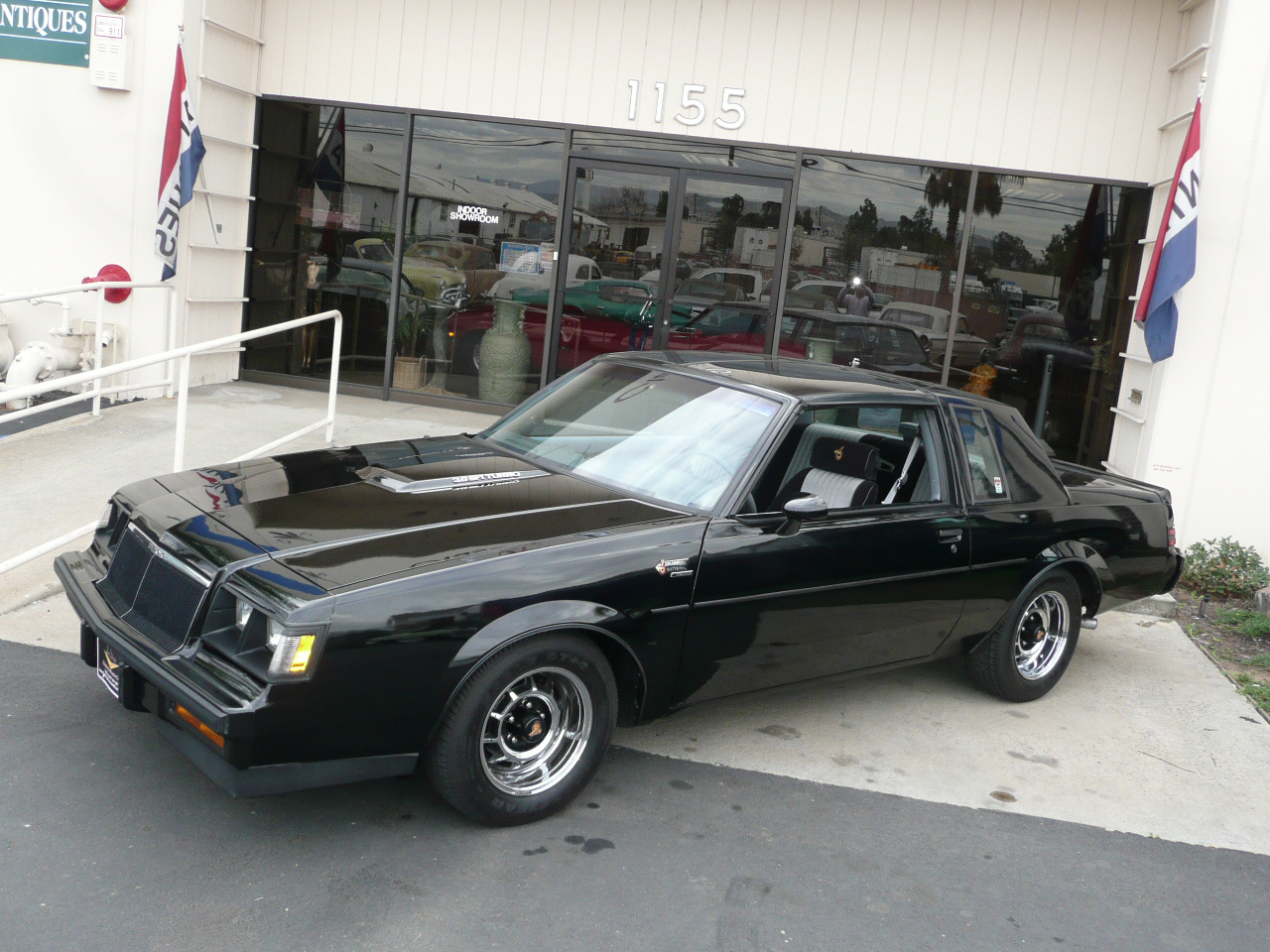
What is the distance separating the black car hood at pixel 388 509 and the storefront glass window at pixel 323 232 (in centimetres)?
689

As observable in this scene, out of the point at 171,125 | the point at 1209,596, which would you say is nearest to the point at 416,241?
the point at 171,125

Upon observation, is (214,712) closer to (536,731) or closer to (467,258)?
(536,731)

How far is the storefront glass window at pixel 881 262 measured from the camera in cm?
1058

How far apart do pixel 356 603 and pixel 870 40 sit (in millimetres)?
8586

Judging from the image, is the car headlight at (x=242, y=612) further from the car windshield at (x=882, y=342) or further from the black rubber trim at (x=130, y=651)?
the car windshield at (x=882, y=342)

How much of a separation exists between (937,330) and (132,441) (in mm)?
6933

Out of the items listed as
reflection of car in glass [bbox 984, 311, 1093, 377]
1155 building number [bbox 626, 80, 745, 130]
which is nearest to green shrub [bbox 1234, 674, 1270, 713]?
reflection of car in glass [bbox 984, 311, 1093, 377]

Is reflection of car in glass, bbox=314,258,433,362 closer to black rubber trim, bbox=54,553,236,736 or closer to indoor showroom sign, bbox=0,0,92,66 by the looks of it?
indoor showroom sign, bbox=0,0,92,66

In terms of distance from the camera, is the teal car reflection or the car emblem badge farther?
the teal car reflection

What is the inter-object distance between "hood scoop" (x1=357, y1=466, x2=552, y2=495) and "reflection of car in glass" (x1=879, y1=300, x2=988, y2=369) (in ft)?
22.2

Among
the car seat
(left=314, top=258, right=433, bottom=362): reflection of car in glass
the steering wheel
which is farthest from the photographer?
(left=314, top=258, right=433, bottom=362): reflection of car in glass

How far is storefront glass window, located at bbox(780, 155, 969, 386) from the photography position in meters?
10.6

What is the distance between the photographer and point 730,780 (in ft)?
14.8

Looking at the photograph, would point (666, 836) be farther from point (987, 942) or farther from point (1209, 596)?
point (1209, 596)
